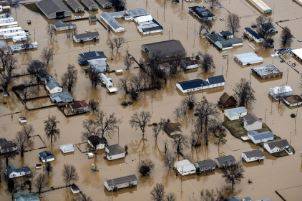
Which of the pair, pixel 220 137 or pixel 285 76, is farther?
pixel 285 76

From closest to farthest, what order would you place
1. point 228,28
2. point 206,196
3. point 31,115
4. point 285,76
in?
point 206,196 < point 31,115 < point 285,76 < point 228,28

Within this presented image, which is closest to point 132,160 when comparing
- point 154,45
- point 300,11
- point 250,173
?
point 250,173

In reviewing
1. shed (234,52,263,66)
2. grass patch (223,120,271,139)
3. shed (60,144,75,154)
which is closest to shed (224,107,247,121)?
grass patch (223,120,271,139)

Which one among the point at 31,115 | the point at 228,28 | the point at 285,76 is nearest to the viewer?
the point at 31,115

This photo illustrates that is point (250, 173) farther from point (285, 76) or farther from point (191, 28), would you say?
point (191, 28)

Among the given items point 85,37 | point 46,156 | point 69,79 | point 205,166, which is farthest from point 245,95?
point 85,37

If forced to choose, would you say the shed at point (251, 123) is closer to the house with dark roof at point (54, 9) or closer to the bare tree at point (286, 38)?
the bare tree at point (286, 38)
